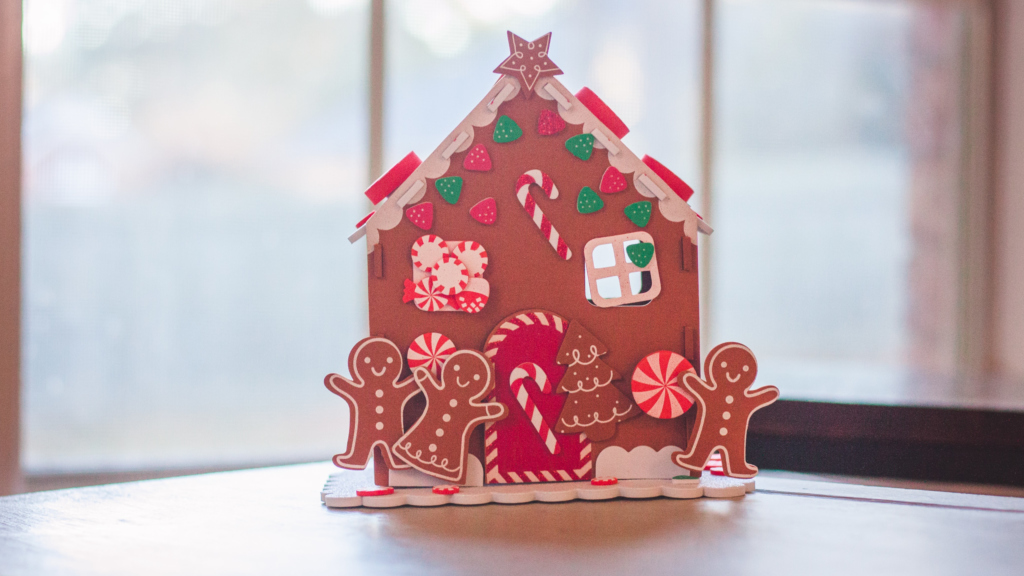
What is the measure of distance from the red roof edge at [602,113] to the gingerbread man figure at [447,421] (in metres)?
0.37

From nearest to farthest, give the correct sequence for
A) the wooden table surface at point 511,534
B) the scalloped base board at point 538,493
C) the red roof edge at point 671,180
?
the wooden table surface at point 511,534, the scalloped base board at point 538,493, the red roof edge at point 671,180

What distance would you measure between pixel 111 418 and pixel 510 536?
6.46 ft

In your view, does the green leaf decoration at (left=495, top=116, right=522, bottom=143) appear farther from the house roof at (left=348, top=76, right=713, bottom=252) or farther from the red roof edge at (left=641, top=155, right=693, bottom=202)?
the red roof edge at (left=641, top=155, right=693, bottom=202)

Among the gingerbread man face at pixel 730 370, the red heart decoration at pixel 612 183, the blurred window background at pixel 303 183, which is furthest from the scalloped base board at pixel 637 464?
the blurred window background at pixel 303 183

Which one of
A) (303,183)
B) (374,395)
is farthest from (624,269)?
(303,183)

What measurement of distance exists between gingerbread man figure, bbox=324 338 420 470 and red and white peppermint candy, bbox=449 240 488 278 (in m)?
0.14

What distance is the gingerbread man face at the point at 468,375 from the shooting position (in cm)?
92

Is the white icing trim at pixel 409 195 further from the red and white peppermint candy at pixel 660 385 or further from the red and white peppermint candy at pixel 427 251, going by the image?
the red and white peppermint candy at pixel 660 385

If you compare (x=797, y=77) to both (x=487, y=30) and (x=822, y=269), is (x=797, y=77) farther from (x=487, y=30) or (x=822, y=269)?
(x=487, y=30)

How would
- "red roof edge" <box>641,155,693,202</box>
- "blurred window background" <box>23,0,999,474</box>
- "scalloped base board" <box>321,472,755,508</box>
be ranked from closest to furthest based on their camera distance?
"scalloped base board" <box>321,472,755,508</box> → "red roof edge" <box>641,155,693,202</box> → "blurred window background" <box>23,0,999,474</box>

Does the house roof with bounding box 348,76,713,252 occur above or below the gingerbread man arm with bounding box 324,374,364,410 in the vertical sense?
above

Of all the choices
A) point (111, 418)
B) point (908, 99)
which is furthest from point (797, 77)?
point (111, 418)

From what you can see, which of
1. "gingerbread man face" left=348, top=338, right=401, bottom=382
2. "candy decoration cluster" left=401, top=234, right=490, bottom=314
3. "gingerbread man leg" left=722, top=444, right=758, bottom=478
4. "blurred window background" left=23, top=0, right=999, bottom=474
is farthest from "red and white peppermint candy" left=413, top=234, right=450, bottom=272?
"blurred window background" left=23, top=0, right=999, bottom=474

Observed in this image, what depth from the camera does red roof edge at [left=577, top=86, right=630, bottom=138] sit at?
40.5 inches
